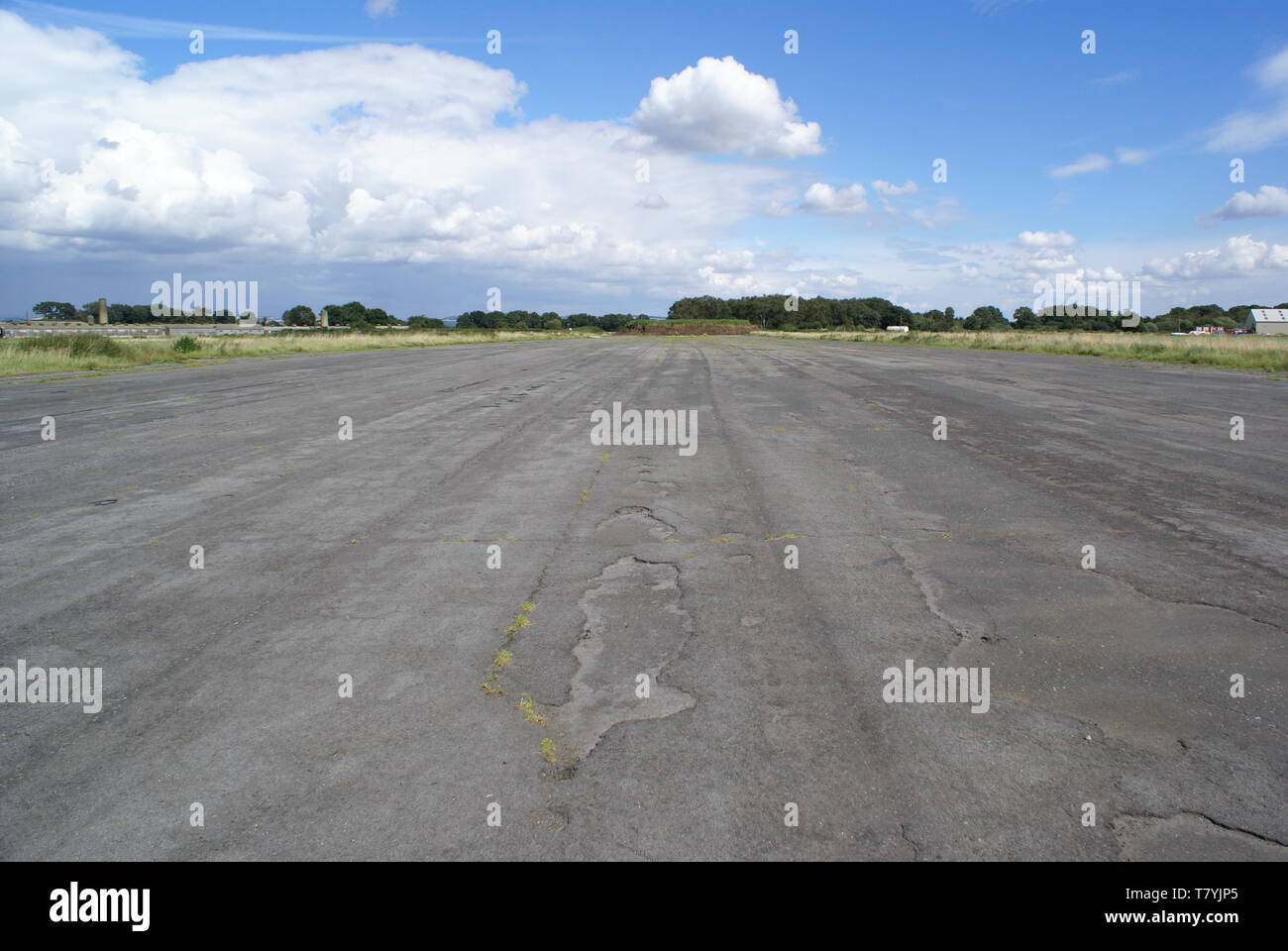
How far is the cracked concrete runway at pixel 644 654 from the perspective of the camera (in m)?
2.90

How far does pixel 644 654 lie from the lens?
4.40 meters

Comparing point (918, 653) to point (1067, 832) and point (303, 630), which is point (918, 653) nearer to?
point (1067, 832)

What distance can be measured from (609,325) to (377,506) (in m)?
168

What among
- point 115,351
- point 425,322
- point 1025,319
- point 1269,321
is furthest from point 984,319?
point 115,351

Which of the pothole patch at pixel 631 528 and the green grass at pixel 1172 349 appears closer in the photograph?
the pothole patch at pixel 631 528

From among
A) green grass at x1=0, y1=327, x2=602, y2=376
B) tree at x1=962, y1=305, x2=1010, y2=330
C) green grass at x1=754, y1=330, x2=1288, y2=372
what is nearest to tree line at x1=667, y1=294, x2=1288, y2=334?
tree at x1=962, y1=305, x2=1010, y2=330

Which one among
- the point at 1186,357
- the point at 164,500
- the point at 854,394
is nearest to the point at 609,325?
the point at 1186,357

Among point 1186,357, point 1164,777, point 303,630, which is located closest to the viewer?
point 1164,777

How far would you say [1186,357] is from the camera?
35281 mm
